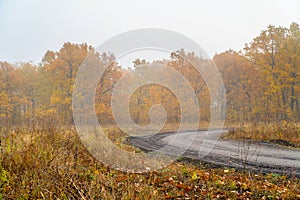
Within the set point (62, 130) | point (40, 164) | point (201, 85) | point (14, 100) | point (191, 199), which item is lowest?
point (191, 199)

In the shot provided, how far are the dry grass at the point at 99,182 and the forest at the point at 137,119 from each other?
2 cm

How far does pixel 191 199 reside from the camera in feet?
14.3

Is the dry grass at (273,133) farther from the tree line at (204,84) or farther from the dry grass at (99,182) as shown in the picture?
the tree line at (204,84)

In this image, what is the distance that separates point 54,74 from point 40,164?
25609 millimetres

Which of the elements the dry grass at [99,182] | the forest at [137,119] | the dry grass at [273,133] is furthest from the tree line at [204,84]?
the dry grass at [99,182]

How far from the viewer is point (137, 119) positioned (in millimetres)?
28094

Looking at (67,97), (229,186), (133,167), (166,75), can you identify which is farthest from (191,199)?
(67,97)

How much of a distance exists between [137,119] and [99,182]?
23.5 metres

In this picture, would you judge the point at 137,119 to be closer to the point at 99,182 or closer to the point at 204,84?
the point at 204,84

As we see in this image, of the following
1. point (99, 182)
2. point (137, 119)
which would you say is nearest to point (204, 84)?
point (137, 119)

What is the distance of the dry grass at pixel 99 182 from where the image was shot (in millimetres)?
4152

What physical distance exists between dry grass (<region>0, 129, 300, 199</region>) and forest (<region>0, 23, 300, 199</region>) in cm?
2

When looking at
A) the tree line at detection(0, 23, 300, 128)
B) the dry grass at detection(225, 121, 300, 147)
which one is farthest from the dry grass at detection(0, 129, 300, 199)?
the tree line at detection(0, 23, 300, 128)

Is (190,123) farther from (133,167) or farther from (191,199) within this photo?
(191,199)
